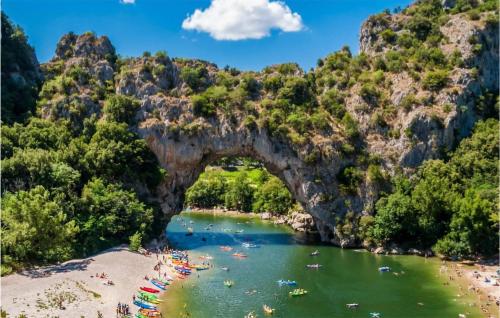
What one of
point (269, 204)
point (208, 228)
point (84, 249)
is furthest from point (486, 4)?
point (84, 249)

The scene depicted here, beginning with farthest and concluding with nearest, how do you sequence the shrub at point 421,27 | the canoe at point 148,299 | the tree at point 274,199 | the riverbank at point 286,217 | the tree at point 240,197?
1. the tree at point 240,197
2. the tree at point 274,199
3. the shrub at point 421,27
4. the riverbank at point 286,217
5. the canoe at point 148,299

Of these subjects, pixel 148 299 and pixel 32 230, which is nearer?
pixel 148 299

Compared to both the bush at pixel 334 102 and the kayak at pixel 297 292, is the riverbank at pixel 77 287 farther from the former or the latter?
the bush at pixel 334 102

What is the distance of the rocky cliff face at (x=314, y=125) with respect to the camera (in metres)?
83.8

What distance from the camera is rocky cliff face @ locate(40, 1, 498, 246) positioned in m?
83.8

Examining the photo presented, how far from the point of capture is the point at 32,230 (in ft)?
173

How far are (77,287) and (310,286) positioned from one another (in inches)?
1095

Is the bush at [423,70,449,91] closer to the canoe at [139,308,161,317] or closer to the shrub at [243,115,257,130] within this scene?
the shrub at [243,115,257,130]

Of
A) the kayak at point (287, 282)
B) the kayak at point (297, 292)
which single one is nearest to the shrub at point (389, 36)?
the kayak at point (287, 282)

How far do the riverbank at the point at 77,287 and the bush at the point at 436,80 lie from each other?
5930cm

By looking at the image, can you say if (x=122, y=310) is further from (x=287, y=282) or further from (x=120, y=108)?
(x=120, y=108)

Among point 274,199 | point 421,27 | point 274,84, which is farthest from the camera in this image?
point 274,199

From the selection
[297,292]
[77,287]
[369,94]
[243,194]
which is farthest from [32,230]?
[243,194]

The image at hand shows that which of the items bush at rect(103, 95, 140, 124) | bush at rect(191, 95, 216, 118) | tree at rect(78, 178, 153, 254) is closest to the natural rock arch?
bush at rect(191, 95, 216, 118)
